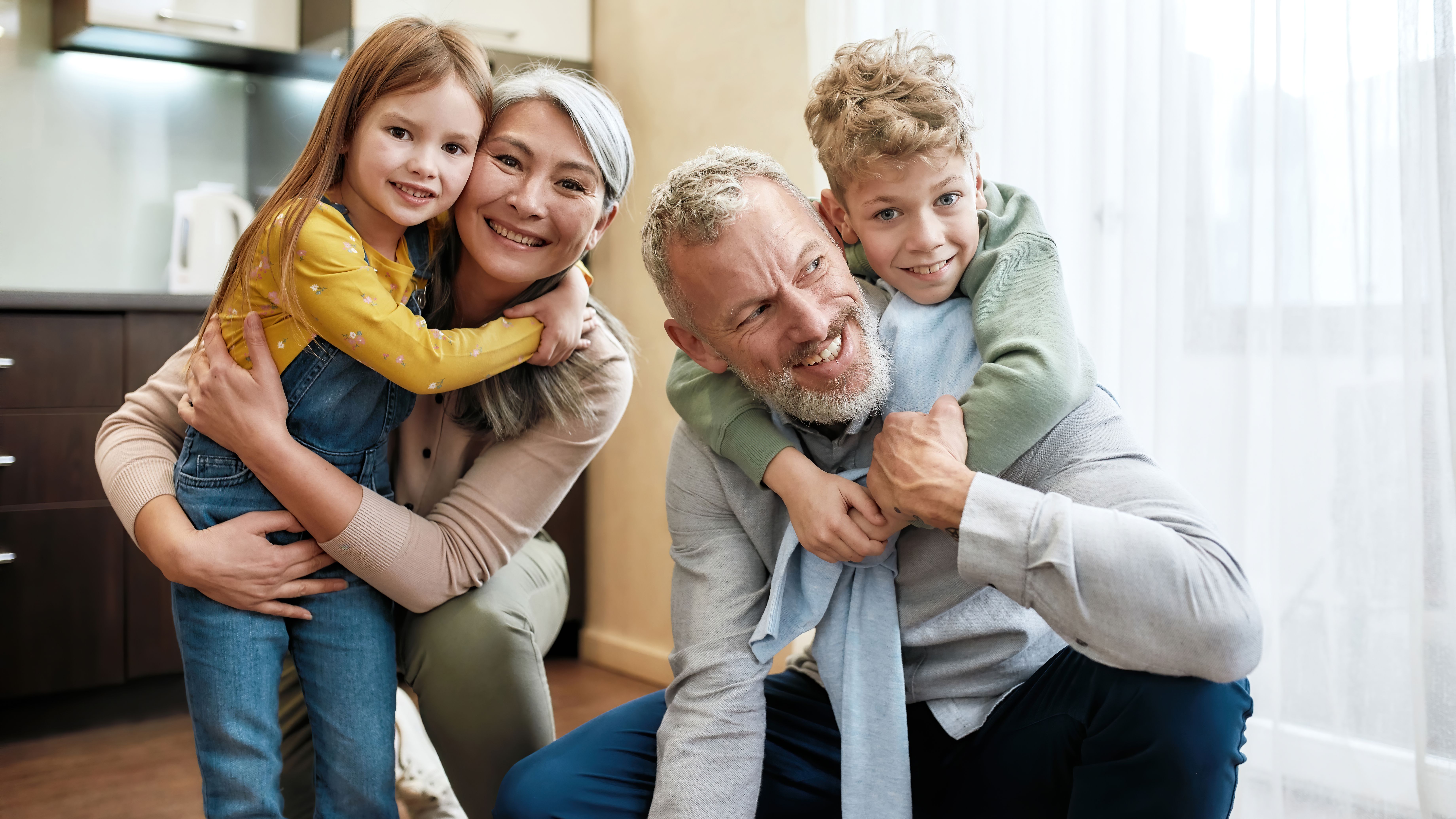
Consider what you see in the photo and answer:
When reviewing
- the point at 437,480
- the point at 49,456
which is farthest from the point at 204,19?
the point at 437,480

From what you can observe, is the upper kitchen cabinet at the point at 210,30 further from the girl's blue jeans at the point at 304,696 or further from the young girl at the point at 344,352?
the girl's blue jeans at the point at 304,696

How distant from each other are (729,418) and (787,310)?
162 millimetres

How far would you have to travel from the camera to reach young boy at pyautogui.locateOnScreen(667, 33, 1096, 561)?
3.92 feet

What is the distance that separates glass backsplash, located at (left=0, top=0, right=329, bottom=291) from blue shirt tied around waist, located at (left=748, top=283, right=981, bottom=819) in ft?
9.04

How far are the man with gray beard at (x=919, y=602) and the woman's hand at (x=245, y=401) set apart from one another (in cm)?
53

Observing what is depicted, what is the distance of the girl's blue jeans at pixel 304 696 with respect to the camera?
1.42 meters

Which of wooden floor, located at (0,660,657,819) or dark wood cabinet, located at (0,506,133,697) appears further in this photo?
dark wood cabinet, located at (0,506,133,697)

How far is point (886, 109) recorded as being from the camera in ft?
4.34

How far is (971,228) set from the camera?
135cm

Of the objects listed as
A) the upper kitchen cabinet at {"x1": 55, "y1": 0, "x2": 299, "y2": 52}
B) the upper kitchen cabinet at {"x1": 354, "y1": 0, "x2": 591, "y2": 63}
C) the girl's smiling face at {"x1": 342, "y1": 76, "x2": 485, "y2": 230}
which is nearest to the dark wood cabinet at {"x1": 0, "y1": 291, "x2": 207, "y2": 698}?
the upper kitchen cabinet at {"x1": 55, "y1": 0, "x2": 299, "y2": 52}

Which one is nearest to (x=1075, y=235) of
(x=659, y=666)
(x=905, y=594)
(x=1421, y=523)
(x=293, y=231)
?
(x=1421, y=523)

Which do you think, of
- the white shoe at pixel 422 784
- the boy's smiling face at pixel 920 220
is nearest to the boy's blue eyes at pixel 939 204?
the boy's smiling face at pixel 920 220

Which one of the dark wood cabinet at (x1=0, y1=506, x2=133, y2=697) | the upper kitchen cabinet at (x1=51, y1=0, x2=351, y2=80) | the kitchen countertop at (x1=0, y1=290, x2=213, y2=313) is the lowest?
the dark wood cabinet at (x1=0, y1=506, x2=133, y2=697)

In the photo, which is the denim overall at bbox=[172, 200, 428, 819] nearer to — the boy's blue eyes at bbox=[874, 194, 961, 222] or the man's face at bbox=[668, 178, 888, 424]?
the man's face at bbox=[668, 178, 888, 424]
